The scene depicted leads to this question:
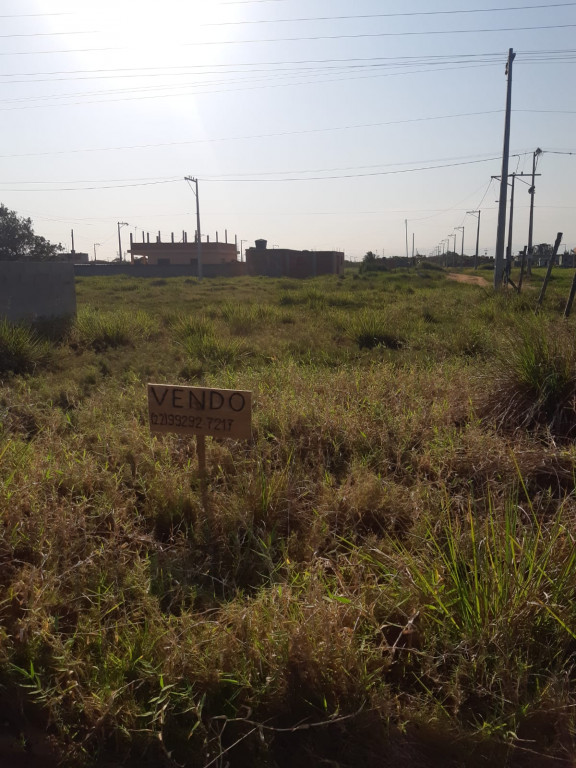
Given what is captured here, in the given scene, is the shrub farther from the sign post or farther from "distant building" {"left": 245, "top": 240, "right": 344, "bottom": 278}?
"distant building" {"left": 245, "top": 240, "right": 344, "bottom": 278}

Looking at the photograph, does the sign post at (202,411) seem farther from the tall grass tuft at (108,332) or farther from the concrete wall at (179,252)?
the concrete wall at (179,252)

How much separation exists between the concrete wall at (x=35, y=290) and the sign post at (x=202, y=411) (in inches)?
285

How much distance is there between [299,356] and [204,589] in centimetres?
484

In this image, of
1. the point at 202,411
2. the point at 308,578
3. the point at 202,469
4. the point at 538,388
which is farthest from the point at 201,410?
the point at 538,388

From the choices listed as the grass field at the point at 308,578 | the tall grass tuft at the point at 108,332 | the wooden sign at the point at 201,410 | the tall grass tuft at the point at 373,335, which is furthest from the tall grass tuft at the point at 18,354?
the wooden sign at the point at 201,410

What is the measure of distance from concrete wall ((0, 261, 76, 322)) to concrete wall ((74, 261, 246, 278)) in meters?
36.9

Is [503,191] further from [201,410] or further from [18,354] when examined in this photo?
[201,410]

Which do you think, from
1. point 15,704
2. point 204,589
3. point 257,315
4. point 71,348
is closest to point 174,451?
point 204,589

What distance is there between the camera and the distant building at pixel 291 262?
161 feet

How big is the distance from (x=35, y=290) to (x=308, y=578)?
9128mm

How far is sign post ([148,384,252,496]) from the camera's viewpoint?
3312 millimetres

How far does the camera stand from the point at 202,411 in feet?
11.0

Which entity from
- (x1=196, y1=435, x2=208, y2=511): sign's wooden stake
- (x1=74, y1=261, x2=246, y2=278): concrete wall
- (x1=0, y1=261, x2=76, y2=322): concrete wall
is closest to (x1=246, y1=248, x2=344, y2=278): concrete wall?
(x1=74, y1=261, x2=246, y2=278): concrete wall

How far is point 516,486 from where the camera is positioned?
3367 millimetres
